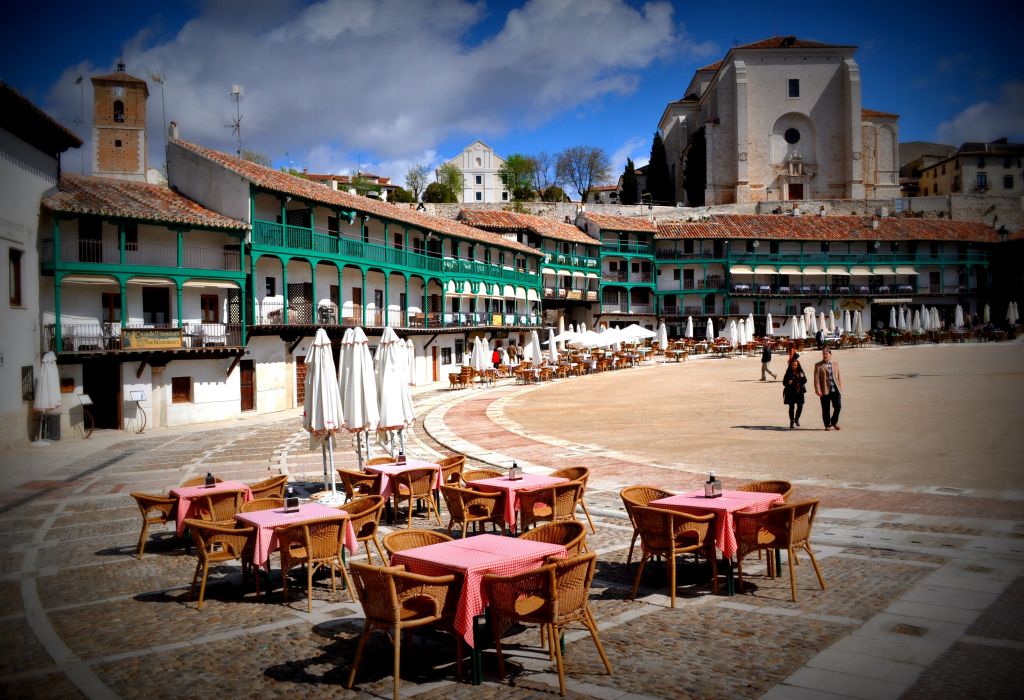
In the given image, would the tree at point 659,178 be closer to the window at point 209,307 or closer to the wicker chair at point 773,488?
the window at point 209,307

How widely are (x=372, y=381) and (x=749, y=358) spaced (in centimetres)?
3994

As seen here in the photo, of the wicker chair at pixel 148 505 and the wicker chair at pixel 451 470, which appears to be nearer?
the wicker chair at pixel 148 505

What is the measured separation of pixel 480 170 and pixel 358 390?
3603 inches

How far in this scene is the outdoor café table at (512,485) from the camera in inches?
357

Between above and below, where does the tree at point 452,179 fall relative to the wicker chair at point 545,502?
above

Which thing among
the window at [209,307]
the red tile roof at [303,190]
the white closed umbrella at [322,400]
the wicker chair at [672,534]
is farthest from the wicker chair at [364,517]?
the red tile roof at [303,190]

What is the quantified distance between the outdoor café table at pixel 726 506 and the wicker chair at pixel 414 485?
3939 mm

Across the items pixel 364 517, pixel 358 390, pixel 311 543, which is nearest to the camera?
pixel 311 543

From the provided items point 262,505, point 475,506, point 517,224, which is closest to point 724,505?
point 475,506

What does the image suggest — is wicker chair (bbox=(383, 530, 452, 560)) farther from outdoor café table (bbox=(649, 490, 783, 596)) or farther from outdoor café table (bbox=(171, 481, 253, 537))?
outdoor café table (bbox=(171, 481, 253, 537))

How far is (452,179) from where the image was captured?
88.9m

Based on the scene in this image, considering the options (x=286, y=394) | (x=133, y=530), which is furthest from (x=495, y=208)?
(x=133, y=530)

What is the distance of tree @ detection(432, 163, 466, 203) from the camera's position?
88438 millimetres

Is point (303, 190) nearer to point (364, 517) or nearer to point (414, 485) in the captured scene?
point (414, 485)
